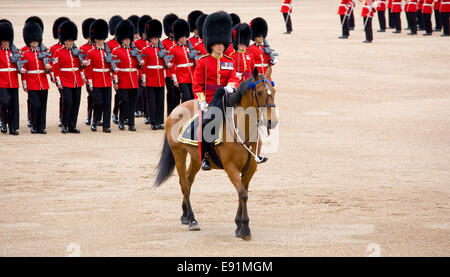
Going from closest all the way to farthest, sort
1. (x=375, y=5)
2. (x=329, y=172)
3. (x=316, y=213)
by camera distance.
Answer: (x=316, y=213)
(x=329, y=172)
(x=375, y=5)

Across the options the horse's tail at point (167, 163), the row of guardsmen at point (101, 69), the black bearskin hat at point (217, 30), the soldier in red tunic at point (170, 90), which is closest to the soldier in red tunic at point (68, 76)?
the row of guardsmen at point (101, 69)

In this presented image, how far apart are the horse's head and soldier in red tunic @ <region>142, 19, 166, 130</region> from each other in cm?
597

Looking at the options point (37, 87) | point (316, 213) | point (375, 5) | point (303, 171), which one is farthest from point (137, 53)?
point (375, 5)

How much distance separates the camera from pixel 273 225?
6945 mm

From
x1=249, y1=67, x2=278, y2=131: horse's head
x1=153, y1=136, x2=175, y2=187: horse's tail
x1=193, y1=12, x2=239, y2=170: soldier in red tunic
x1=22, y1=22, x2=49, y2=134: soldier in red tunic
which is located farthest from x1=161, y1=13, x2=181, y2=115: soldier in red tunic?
x1=249, y1=67, x2=278, y2=131: horse's head

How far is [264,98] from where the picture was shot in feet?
20.3

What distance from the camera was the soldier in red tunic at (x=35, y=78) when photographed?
1152 cm

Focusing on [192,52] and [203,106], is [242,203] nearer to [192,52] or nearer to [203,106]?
[203,106]

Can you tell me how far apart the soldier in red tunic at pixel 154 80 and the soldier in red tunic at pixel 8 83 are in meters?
1.87

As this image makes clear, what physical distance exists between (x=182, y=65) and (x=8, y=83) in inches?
95.4

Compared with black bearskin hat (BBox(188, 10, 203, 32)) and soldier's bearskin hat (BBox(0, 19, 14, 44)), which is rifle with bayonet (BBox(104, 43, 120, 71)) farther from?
black bearskin hat (BBox(188, 10, 203, 32))
